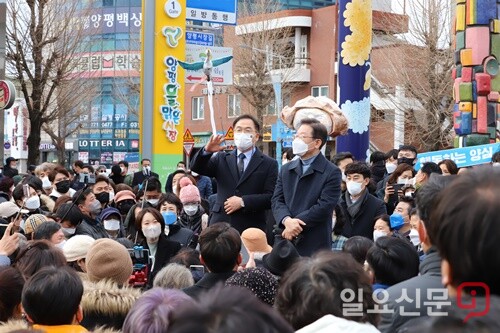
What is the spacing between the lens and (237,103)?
130 feet

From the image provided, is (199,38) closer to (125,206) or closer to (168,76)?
(168,76)

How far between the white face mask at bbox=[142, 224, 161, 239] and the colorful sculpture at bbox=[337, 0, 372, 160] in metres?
9.06

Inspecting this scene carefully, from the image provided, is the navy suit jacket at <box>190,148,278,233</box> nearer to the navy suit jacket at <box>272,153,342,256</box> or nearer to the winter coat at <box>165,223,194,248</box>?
the navy suit jacket at <box>272,153,342,256</box>

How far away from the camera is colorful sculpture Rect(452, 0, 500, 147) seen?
14.1 m

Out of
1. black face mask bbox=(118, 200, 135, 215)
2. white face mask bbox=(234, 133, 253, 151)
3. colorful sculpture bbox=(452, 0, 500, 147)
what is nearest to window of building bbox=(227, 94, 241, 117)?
colorful sculpture bbox=(452, 0, 500, 147)

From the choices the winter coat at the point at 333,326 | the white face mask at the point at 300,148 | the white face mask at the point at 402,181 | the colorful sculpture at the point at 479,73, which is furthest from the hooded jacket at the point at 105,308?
the colorful sculpture at the point at 479,73

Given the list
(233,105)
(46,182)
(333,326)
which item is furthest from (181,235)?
(233,105)

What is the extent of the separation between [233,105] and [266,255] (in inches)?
1385

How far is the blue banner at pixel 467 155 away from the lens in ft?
34.7

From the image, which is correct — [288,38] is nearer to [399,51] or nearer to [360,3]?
[399,51]

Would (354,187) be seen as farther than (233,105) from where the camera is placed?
No

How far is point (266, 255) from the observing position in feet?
16.4

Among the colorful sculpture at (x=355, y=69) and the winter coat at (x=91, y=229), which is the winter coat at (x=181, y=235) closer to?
the winter coat at (x=91, y=229)

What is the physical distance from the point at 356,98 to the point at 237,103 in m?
24.0
